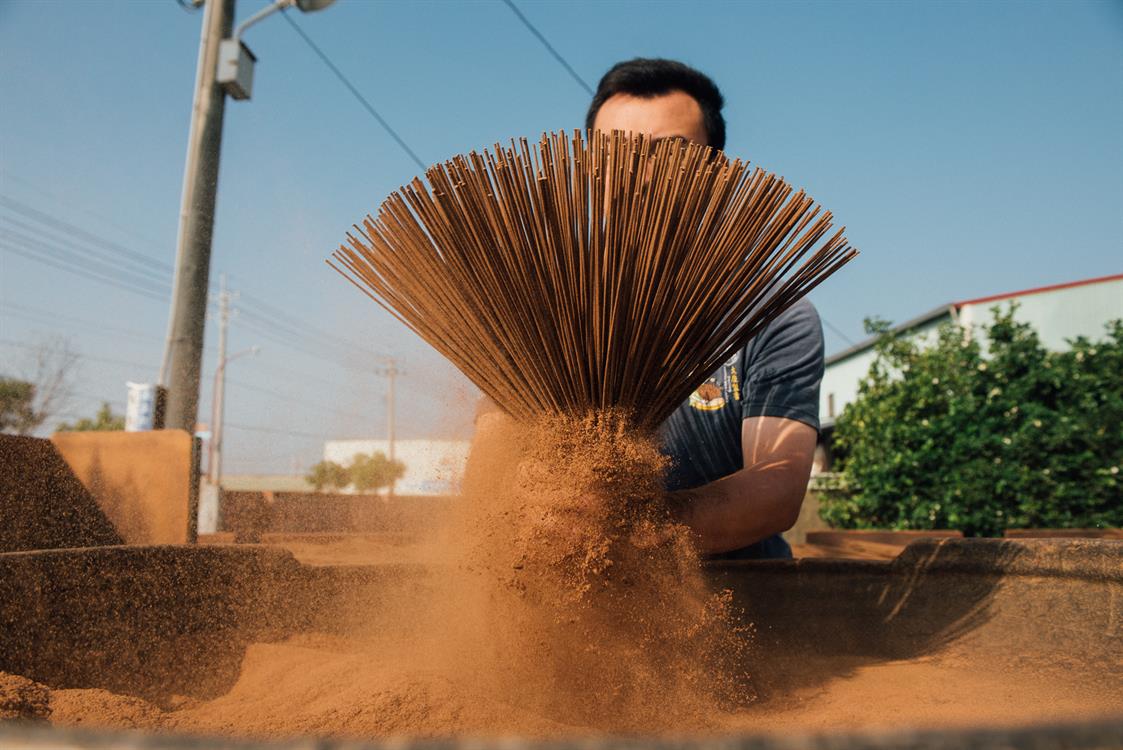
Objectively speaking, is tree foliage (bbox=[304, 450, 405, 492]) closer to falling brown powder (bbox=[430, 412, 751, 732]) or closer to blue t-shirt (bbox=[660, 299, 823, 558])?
blue t-shirt (bbox=[660, 299, 823, 558])

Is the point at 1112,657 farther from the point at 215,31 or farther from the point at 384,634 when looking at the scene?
the point at 215,31

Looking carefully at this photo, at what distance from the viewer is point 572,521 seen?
1.22m

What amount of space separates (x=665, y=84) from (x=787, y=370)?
3.17 feet

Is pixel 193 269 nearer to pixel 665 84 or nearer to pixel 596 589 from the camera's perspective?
pixel 665 84

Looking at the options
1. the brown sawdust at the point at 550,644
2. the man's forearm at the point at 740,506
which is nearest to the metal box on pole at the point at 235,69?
the brown sawdust at the point at 550,644

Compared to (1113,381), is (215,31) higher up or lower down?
higher up

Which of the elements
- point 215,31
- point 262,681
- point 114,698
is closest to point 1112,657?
point 262,681

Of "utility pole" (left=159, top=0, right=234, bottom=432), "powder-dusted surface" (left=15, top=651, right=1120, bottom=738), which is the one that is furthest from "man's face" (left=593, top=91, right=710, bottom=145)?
"utility pole" (left=159, top=0, right=234, bottom=432)

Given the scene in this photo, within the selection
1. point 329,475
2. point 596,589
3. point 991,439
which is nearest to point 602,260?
point 596,589

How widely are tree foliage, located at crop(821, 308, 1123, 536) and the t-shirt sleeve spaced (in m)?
6.70

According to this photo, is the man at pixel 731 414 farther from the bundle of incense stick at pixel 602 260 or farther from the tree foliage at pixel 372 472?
the tree foliage at pixel 372 472

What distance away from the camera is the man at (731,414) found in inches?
62.1

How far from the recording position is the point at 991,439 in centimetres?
775

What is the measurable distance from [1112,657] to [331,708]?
156cm
